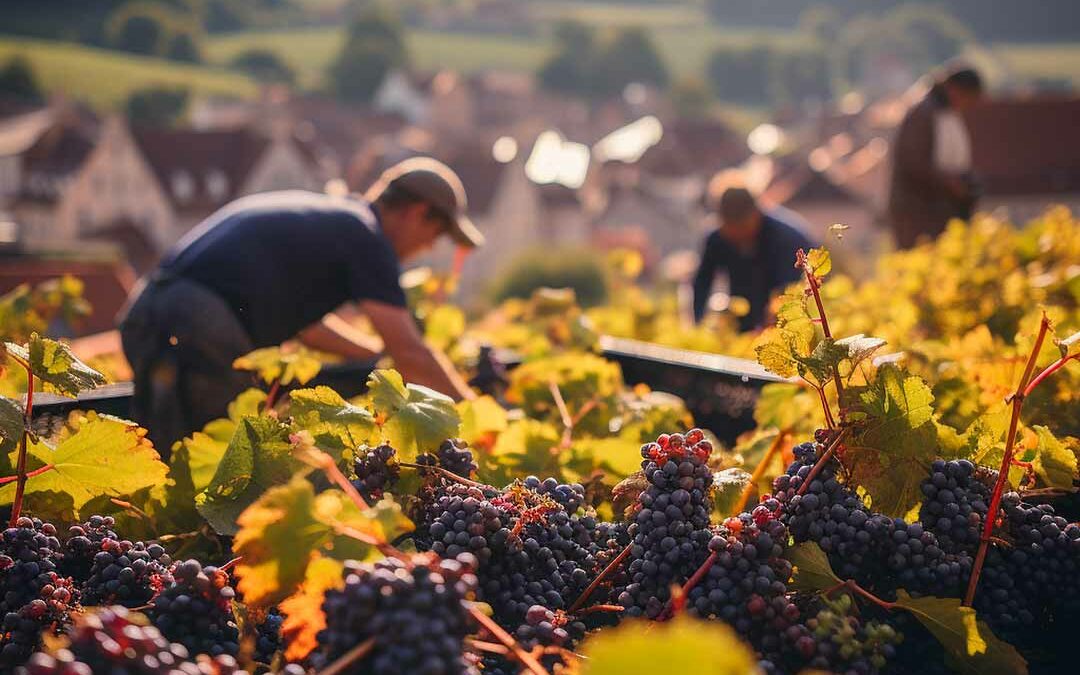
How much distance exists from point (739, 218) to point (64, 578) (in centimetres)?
507

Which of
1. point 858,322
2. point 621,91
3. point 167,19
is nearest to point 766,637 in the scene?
point 858,322

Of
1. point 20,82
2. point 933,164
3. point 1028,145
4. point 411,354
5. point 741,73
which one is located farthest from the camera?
point 741,73

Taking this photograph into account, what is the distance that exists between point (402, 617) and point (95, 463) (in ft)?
Result: 2.83

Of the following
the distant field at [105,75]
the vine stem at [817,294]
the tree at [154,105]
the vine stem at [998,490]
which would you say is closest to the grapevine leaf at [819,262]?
the vine stem at [817,294]

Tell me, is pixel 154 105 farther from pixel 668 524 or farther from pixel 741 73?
pixel 668 524

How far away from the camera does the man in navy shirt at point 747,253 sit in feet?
20.0

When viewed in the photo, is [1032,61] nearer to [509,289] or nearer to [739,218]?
[509,289]

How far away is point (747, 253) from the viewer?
6461 mm

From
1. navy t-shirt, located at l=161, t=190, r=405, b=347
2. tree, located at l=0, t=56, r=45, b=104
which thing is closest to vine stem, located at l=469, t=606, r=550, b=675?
navy t-shirt, located at l=161, t=190, r=405, b=347

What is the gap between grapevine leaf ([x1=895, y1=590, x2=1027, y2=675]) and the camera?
4.73 ft

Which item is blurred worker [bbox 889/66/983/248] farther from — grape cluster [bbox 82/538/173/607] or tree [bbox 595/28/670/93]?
tree [bbox 595/28/670/93]

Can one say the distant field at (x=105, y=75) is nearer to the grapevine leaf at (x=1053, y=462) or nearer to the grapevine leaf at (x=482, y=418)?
the grapevine leaf at (x=482, y=418)

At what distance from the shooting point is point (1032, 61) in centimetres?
14225

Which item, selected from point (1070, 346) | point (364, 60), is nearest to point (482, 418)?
point (1070, 346)
